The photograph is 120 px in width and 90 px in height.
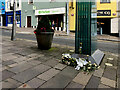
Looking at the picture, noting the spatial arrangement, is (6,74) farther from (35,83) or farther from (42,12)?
(42,12)

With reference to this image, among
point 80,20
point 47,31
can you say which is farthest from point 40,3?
point 80,20

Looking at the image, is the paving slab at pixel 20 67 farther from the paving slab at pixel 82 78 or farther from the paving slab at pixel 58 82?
the paving slab at pixel 82 78

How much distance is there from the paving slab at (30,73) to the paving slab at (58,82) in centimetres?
46

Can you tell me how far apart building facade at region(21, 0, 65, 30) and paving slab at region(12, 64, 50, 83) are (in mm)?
17660

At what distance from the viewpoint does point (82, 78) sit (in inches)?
119

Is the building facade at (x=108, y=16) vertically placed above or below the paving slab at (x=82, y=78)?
above

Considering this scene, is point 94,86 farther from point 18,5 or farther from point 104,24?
point 18,5

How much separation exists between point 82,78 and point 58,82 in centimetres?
65

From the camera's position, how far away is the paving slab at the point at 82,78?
2.83 metres

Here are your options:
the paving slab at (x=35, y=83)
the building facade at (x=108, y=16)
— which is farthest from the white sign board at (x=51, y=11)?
the paving slab at (x=35, y=83)

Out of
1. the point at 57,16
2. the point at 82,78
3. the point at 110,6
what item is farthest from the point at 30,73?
the point at 57,16

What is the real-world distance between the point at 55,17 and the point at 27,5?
7654 mm

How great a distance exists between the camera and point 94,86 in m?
2.69

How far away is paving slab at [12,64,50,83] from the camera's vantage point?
280 centimetres
